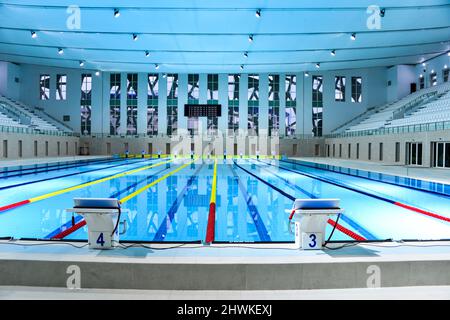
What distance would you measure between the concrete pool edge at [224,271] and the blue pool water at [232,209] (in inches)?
53.6

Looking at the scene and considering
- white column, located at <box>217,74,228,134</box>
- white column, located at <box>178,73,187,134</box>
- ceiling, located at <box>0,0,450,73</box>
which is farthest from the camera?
white column, located at <box>217,74,228,134</box>

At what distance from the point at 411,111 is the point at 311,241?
22.3 metres

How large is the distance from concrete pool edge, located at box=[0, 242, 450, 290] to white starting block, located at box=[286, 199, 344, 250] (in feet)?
1.11

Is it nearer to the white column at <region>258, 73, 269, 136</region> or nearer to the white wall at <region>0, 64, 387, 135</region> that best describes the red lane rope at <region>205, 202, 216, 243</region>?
the white column at <region>258, 73, 269, 136</region>

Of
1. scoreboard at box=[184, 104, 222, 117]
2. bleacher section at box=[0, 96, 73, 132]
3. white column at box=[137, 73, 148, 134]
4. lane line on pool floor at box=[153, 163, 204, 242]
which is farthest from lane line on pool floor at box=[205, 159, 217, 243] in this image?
white column at box=[137, 73, 148, 134]

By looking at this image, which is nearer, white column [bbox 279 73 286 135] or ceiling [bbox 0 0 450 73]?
ceiling [bbox 0 0 450 73]

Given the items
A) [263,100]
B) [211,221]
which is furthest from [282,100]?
[211,221]

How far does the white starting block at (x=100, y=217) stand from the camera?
338cm

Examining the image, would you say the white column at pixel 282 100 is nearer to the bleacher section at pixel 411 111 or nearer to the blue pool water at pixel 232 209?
the bleacher section at pixel 411 111

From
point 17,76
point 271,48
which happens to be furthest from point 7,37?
point 271,48

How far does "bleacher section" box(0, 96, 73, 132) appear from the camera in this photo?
23.2m

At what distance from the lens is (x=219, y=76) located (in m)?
30.2

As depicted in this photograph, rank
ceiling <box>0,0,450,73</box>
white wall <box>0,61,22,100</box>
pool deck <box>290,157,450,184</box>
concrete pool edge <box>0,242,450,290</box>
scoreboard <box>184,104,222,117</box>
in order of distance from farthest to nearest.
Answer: scoreboard <box>184,104,222,117</box>
white wall <box>0,61,22,100</box>
ceiling <box>0,0,450,73</box>
pool deck <box>290,157,450,184</box>
concrete pool edge <box>0,242,450,290</box>
